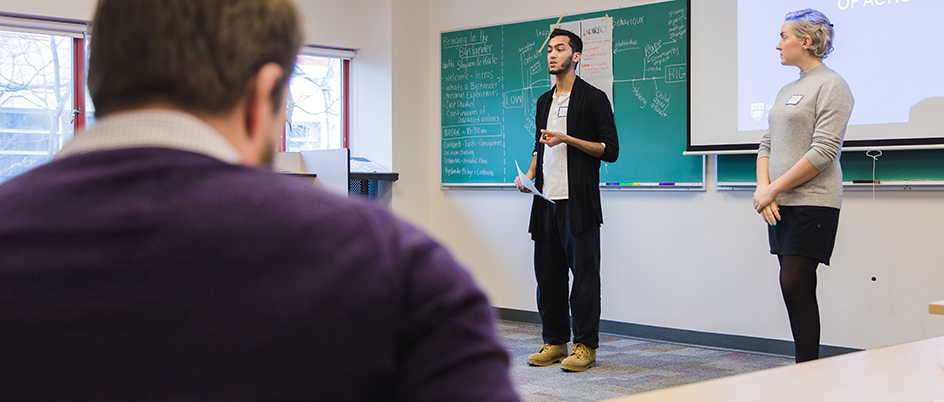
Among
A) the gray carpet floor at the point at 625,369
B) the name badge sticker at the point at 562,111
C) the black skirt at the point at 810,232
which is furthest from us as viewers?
the name badge sticker at the point at 562,111

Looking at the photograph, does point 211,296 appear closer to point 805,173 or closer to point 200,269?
point 200,269

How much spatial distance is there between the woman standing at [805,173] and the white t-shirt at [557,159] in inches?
41.5

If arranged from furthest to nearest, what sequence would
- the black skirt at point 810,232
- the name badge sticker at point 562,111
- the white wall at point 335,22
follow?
the white wall at point 335,22 < the name badge sticker at point 562,111 < the black skirt at point 810,232

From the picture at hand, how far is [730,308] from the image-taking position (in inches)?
167

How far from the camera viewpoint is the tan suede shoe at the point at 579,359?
360 cm

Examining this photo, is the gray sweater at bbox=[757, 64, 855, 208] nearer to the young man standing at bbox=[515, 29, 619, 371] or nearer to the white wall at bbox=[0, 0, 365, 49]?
the young man standing at bbox=[515, 29, 619, 371]

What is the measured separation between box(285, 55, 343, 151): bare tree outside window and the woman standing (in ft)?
11.3

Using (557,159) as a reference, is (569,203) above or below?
below

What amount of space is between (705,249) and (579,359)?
3.80 feet

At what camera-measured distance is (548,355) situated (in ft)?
12.3

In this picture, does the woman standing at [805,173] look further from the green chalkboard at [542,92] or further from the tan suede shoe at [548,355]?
the green chalkboard at [542,92]

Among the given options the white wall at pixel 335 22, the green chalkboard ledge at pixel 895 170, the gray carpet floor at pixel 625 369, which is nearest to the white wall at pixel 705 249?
the green chalkboard ledge at pixel 895 170

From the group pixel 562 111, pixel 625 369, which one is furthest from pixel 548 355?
pixel 562 111

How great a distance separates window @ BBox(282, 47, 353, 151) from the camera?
540 cm
